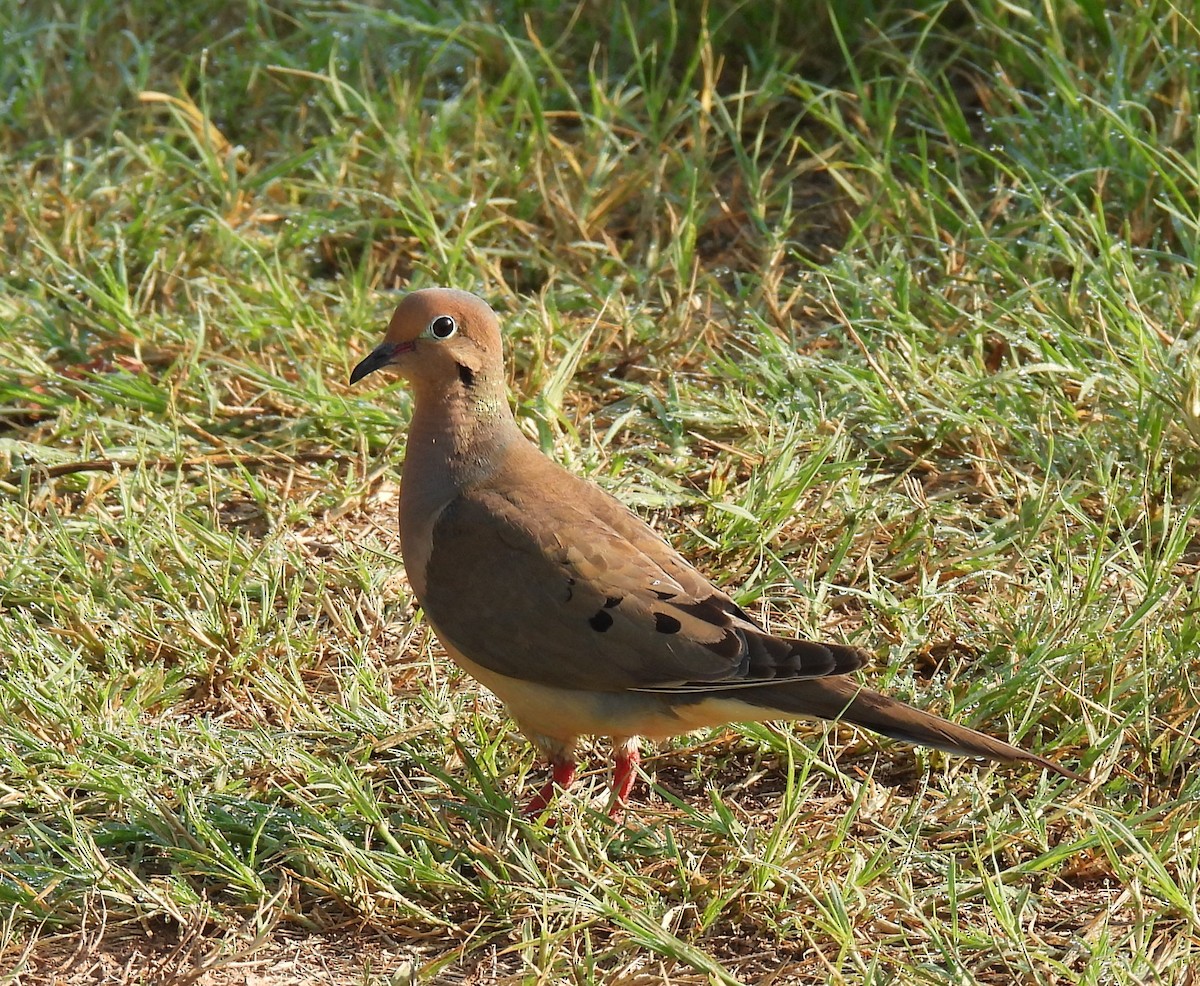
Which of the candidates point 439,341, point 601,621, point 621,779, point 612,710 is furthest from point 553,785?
point 439,341

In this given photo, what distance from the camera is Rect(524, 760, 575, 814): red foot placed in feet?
11.6

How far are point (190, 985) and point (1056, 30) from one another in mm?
4022

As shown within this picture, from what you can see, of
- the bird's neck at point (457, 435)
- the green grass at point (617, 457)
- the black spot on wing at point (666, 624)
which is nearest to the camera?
the green grass at point (617, 457)

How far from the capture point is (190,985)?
3.14 meters

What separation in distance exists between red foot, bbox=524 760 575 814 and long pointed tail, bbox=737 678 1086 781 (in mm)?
495

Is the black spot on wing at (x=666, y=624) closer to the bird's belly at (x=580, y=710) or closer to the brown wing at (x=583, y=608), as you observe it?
the brown wing at (x=583, y=608)

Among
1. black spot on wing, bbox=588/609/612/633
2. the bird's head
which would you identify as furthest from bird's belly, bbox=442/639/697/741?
the bird's head

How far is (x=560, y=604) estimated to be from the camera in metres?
3.44

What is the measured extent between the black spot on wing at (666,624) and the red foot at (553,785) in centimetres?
42

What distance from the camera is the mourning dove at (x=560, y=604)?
3275 millimetres

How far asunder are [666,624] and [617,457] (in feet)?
3.94

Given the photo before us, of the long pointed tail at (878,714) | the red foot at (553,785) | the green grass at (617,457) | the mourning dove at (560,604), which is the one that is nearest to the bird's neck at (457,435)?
the mourning dove at (560,604)

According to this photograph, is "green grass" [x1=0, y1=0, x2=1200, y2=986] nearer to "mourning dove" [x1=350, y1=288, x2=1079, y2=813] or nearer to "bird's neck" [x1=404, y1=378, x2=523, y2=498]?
"mourning dove" [x1=350, y1=288, x2=1079, y2=813]

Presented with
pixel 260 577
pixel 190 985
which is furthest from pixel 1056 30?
pixel 190 985
